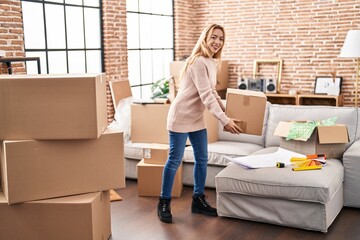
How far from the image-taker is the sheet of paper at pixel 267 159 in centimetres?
368

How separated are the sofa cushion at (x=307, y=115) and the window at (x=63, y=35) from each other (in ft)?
7.81

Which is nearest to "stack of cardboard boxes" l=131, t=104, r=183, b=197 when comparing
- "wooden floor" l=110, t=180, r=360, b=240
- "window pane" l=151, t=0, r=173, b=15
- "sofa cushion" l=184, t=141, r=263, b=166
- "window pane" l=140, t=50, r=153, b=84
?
"sofa cushion" l=184, t=141, r=263, b=166

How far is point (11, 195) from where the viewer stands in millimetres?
2748

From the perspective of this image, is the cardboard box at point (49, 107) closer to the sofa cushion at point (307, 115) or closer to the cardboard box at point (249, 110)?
the cardboard box at point (249, 110)

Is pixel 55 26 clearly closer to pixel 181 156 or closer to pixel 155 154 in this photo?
pixel 155 154

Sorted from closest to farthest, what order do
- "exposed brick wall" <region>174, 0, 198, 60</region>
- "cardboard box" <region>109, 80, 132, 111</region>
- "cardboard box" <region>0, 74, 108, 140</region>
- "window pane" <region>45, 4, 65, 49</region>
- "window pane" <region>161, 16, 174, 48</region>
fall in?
"cardboard box" <region>0, 74, 108, 140</region>, "window pane" <region>45, 4, 65, 49</region>, "cardboard box" <region>109, 80, 132, 111</region>, "window pane" <region>161, 16, 174, 48</region>, "exposed brick wall" <region>174, 0, 198, 60</region>

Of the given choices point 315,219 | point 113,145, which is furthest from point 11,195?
point 315,219

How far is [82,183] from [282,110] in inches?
88.6

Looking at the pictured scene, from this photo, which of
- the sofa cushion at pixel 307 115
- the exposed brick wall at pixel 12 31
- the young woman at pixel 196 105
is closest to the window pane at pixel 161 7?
the exposed brick wall at pixel 12 31

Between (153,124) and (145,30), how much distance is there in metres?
2.50

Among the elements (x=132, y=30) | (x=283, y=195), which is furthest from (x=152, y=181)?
(x=132, y=30)

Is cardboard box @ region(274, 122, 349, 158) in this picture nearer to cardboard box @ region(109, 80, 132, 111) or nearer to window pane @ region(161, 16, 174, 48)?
cardboard box @ region(109, 80, 132, 111)

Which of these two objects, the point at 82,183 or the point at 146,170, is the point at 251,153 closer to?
the point at 146,170

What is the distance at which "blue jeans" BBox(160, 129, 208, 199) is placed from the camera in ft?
11.6
